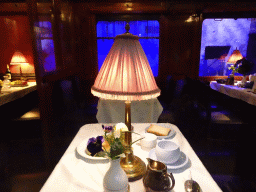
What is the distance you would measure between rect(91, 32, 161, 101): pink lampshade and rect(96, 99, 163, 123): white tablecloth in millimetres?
1571

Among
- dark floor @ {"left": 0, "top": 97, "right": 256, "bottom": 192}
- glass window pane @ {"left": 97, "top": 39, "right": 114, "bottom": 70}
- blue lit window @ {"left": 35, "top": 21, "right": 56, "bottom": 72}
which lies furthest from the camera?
glass window pane @ {"left": 97, "top": 39, "right": 114, "bottom": 70}

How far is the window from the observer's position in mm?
5477

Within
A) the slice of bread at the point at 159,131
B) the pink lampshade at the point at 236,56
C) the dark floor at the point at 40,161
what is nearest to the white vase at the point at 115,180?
the slice of bread at the point at 159,131

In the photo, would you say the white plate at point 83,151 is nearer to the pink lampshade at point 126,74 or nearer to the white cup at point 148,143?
the white cup at point 148,143

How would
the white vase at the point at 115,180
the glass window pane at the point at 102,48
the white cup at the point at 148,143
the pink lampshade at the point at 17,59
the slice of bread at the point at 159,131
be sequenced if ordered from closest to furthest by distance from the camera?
the white vase at the point at 115,180
the white cup at the point at 148,143
the slice of bread at the point at 159,131
the pink lampshade at the point at 17,59
the glass window pane at the point at 102,48

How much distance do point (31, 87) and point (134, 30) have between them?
2.82 meters

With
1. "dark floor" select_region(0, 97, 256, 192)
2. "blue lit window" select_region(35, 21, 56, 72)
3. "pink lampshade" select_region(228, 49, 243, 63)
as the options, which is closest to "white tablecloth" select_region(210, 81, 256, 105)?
"dark floor" select_region(0, 97, 256, 192)

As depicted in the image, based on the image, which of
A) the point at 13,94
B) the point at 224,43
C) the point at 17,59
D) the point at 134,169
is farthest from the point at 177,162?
the point at 224,43

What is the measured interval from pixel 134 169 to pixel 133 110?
1.56 metres

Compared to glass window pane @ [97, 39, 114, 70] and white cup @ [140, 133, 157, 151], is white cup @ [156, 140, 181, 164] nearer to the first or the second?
white cup @ [140, 133, 157, 151]

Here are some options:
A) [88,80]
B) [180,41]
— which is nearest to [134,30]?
[180,41]

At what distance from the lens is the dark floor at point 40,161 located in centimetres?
195

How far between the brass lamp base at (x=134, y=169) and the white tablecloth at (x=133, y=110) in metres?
1.49

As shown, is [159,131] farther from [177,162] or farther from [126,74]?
[126,74]
